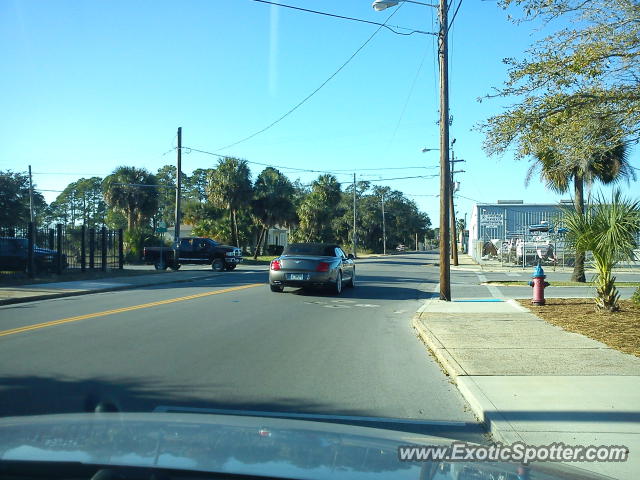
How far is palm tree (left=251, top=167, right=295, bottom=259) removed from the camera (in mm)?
51688

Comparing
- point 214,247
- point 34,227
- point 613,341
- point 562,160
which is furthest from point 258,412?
point 214,247

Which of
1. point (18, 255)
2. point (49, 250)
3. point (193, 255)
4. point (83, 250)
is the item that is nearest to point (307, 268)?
point (49, 250)

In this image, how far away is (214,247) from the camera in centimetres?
3325

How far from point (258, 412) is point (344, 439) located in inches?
100

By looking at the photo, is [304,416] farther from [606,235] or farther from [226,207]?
[226,207]

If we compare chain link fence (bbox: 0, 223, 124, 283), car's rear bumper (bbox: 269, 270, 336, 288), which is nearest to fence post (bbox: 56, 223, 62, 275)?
chain link fence (bbox: 0, 223, 124, 283)

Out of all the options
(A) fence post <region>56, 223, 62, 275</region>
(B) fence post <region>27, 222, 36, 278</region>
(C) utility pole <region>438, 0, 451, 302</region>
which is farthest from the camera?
(A) fence post <region>56, 223, 62, 275</region>

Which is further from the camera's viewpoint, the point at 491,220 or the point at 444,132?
the point at 491,220

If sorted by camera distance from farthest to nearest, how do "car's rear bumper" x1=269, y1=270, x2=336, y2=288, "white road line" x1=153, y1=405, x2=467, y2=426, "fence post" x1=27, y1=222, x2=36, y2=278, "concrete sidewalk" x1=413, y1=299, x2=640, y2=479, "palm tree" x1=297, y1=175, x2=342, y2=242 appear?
"palm tree" x1=297, y1=175, x2=342, y2=242 → "fence post" x1=27, y1=222, x2=36, y2=278 → "car's rear bumper" x1=269, y1=270, x2=336, y2=288 → "white road line" x1=153, y1=405, x2=467, y2=426 → "concrete sidewalk" x1=413, y1=299, x2=640, y2=479

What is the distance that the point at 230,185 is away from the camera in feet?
154

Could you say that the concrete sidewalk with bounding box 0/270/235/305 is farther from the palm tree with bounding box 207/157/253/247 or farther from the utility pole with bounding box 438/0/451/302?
the palm tree with bounding box 207/157/253/247

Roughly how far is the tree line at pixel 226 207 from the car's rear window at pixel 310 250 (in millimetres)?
13804

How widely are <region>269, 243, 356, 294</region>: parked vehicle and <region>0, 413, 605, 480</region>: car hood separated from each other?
13.8 meters

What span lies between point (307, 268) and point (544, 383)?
11.3 metres
